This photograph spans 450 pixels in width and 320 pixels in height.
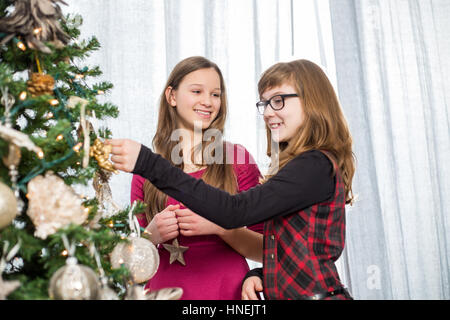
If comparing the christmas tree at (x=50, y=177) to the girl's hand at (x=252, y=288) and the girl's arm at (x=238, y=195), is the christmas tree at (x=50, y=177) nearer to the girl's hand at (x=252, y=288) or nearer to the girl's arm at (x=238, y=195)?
the girl's arm at (x=238, y=195)

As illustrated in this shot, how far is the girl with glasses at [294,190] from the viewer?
85 centimetres

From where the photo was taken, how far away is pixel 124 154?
805mm

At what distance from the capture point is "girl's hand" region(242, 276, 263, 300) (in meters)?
1.01

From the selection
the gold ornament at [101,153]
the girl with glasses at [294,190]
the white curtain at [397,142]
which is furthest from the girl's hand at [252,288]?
the white curtain at [397,142]

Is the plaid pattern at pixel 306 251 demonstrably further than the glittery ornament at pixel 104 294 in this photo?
Yes

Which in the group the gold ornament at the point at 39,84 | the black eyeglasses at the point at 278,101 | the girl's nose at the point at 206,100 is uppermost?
the girl's nose at the point at 206,100

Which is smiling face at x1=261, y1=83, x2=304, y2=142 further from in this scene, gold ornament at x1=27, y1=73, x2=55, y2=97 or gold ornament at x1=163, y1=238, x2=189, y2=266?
gold ornament at x1=27, y1=73, x2=55, y2=97

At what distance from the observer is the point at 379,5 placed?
2016 millimetres

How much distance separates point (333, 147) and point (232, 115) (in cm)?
88

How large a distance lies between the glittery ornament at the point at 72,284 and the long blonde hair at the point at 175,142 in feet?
2.05

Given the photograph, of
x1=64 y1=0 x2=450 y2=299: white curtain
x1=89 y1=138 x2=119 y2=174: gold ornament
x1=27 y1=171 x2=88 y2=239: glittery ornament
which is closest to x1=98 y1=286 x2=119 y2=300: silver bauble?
x1=27 y1=171 x2=88 y2=239: glittery ornament

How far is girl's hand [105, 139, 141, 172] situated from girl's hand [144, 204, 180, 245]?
0.34 metres

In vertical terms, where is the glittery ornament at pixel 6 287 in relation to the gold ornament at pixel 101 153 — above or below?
below
